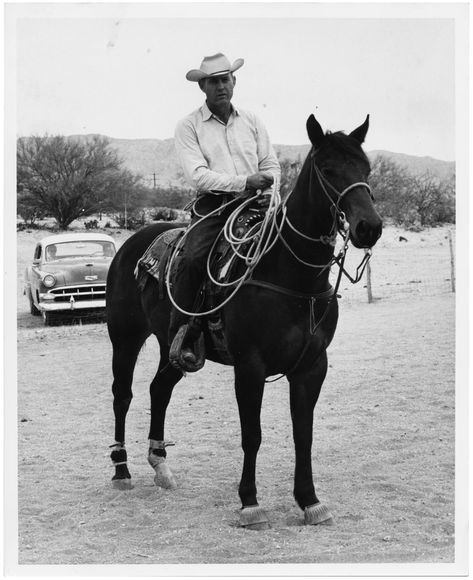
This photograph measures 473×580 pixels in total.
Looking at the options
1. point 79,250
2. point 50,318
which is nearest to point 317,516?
point 50,318

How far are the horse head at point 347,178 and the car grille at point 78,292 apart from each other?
31.5ft

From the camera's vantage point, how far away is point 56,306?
1352 cm

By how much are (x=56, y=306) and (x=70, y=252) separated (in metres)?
1.27

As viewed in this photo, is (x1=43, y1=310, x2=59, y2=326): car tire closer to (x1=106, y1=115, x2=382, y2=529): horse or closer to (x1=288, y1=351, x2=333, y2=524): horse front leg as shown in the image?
(x1=106, y1=115, x2=382, y2=529): horse

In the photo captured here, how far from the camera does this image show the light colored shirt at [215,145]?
5074mm

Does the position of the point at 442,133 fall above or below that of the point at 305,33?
below

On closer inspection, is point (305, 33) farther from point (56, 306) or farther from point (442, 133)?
point (56, 306)

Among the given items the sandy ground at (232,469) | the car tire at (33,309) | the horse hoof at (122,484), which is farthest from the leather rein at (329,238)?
the car tire at (33,309)

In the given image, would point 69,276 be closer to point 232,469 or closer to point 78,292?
point 78,292

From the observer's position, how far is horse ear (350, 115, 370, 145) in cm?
435

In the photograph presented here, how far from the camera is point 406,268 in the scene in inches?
731

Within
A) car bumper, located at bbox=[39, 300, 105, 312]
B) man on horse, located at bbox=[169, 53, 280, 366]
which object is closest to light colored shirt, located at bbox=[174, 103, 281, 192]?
man on horse, located at bbox=[169, 53, 280, 366]

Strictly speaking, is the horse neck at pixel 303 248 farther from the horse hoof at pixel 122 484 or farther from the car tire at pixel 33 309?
the car tire at pixel 33 309
